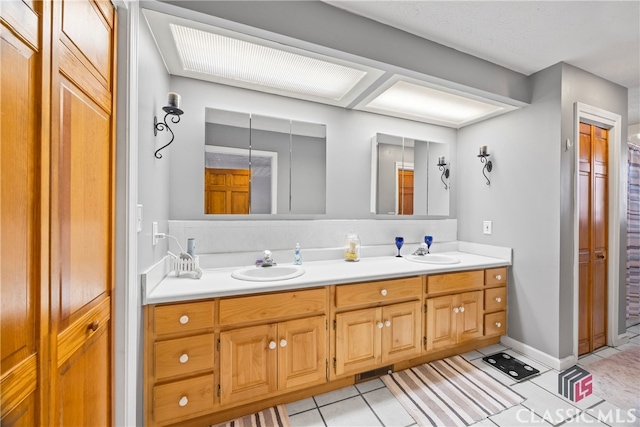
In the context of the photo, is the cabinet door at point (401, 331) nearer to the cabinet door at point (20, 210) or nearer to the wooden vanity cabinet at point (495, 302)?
the wooden vanity cabinet at point (495, 302)

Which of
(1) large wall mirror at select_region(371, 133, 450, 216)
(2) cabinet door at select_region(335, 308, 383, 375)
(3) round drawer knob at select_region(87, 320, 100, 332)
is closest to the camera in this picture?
(3) round drawer knob at select_region(87, 320, 100, 332)

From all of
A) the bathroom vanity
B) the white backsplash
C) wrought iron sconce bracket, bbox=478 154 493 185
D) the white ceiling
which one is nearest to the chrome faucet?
the white backsplash

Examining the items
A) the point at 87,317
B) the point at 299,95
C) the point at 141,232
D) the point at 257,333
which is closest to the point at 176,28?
the point at 299,95

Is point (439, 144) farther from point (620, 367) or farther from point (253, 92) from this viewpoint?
point (620, 367)

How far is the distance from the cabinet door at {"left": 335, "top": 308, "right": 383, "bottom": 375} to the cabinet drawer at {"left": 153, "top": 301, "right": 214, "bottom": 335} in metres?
0.80

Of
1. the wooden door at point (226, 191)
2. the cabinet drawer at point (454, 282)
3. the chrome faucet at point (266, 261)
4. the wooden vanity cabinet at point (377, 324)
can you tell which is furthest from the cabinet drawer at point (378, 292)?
the wooden door at point (226, 191)

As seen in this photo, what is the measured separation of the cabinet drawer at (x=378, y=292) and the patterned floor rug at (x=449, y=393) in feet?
1.97

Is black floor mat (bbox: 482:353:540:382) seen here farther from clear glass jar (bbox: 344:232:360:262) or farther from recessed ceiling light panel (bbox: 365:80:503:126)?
recessed ceiling light panel (bbox: 365:80:503:126)

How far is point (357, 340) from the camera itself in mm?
1738

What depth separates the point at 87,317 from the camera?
90 cm

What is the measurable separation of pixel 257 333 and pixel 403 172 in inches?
78.2

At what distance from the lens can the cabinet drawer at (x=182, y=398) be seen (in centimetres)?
130

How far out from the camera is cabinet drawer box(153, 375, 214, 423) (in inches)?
51.3

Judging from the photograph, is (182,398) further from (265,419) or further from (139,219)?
(139,219)
